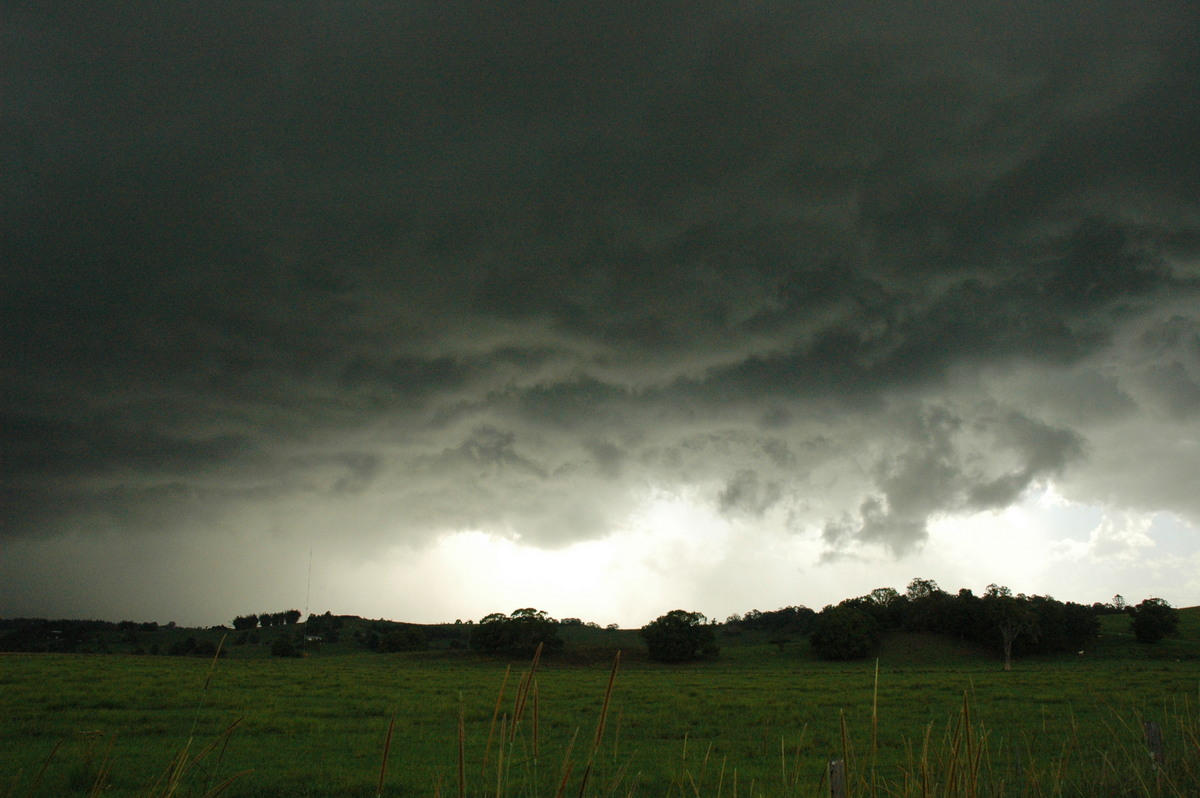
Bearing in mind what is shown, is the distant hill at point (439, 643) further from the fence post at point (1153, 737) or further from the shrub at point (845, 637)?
the fence post at point (1153, 737)

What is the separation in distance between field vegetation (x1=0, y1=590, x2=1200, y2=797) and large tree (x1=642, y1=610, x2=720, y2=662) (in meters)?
65.1

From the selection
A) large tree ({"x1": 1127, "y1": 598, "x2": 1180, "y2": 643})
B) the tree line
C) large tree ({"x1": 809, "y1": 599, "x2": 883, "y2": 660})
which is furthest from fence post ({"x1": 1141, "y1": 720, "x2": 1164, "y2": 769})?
large tree ({"x1": 1127, "y1": 598, "x2": 1180, "y2": 643})

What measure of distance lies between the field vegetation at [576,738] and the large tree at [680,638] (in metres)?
65.1

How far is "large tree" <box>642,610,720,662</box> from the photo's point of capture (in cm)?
11131

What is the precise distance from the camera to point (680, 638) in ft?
368

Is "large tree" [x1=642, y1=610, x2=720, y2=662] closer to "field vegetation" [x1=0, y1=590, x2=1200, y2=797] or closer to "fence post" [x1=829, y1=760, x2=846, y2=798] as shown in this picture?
"field vegetation" [x1=0, y1=590, x2=1200, y2=797]

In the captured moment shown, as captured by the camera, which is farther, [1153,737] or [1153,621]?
[1153,621]

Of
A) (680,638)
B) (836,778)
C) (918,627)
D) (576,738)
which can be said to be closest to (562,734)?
(576,738)

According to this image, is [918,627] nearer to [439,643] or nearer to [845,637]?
[845,637]

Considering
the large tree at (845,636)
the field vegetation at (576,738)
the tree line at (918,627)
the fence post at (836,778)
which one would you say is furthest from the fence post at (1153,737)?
the large tree at (845,636)

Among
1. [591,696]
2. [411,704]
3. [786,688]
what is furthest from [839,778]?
[786,688]

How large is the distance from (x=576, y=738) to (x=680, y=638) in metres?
113

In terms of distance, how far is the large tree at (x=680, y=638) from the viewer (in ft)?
365

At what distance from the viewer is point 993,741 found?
70.6 ft
